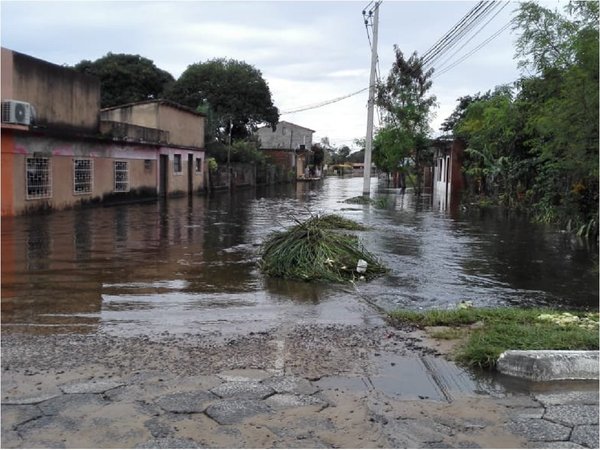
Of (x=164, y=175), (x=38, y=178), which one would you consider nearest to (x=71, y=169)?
(x=38, y=178)

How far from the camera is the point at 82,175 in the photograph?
2289cm

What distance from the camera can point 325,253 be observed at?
30.3 feet

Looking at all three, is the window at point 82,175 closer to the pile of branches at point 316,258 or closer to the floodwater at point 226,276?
the floodwater at point 226,276

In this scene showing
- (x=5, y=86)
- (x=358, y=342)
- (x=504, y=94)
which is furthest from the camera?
(x=504, y=94)

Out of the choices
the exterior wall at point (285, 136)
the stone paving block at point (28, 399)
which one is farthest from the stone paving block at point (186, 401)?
the exterior wall at point (285, 136)

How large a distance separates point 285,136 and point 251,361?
264ft

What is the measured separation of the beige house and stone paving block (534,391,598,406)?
16776 millimetres

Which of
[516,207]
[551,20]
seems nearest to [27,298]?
[551,20]

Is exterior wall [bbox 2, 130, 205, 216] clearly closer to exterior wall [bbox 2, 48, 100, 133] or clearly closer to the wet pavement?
exterior wall [bbox 2, 48, 100, 133]

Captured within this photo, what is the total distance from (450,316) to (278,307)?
2.05 meters

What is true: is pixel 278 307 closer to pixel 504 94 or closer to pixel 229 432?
pixel 229 432

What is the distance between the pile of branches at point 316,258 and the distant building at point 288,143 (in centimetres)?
5593

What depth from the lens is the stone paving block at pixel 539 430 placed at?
3.75 m

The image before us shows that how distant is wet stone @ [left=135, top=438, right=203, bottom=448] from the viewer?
3.54 meters
